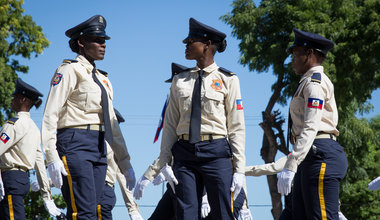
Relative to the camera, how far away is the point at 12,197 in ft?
29.2

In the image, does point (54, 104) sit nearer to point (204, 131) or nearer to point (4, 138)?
point (204, 131)

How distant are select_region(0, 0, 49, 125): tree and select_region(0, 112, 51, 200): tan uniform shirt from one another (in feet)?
44.6

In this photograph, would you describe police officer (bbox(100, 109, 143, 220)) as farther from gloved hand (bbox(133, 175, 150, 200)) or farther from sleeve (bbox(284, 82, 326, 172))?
sleeve (bbox(284, 82, 326, 172))

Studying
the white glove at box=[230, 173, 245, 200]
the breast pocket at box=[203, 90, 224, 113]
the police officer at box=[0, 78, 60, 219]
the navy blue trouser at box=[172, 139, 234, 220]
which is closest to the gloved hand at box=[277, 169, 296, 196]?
the white glove at box=[230, 173, 245, 200]

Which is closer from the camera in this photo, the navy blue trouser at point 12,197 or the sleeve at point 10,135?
the sleeve at point 10,135

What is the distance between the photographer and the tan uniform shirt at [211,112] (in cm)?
580

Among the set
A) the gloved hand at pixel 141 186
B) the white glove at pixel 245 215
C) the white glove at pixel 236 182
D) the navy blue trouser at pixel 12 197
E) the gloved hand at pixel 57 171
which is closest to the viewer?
the gloved hand at pixel 57 171

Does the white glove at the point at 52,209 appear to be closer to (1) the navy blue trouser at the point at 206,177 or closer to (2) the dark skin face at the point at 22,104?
(2) the dark skin face at the point at 22,104

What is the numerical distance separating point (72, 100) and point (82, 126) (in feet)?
0.94

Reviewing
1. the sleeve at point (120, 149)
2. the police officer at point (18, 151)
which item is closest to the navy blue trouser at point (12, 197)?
the police officer at point (18, 151)

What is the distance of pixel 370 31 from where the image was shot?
21.9 m

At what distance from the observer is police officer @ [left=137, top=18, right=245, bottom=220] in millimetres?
5668

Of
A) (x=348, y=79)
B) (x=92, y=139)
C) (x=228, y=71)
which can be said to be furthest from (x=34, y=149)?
(x=348, y=79)

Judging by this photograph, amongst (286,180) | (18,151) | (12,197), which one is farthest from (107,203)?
(286,180)
